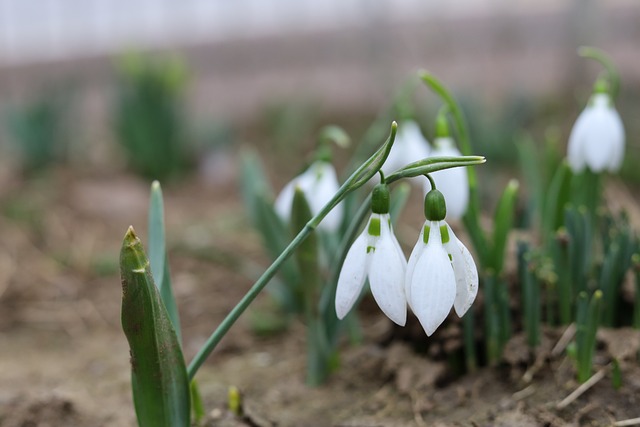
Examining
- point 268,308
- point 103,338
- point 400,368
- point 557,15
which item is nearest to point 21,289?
point 103,338

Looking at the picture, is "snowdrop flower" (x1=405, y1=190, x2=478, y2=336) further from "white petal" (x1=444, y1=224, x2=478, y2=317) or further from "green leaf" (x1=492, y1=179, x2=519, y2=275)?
"green leaf" (x1=492, y1=179, x2=519, y2=275)

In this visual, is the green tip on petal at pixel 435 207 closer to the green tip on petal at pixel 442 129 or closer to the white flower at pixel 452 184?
the white flower at pixel 452 184

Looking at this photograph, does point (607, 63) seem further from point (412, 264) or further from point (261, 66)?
point (261, 66)

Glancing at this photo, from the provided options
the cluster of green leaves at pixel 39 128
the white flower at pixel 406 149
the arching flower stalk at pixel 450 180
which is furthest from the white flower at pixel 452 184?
the cluster of green leaves at pixel 39 128

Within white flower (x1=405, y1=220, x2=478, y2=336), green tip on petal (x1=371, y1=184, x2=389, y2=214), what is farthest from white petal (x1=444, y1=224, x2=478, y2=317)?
green tip on petal (x1=371, y1=184, x2=389, y2=214)

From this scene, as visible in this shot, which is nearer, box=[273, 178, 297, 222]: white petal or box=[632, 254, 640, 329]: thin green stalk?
box=[632, 254, 640, 329]: thin green stalk

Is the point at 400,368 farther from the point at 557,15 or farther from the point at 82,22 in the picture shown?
the point at 82,22
